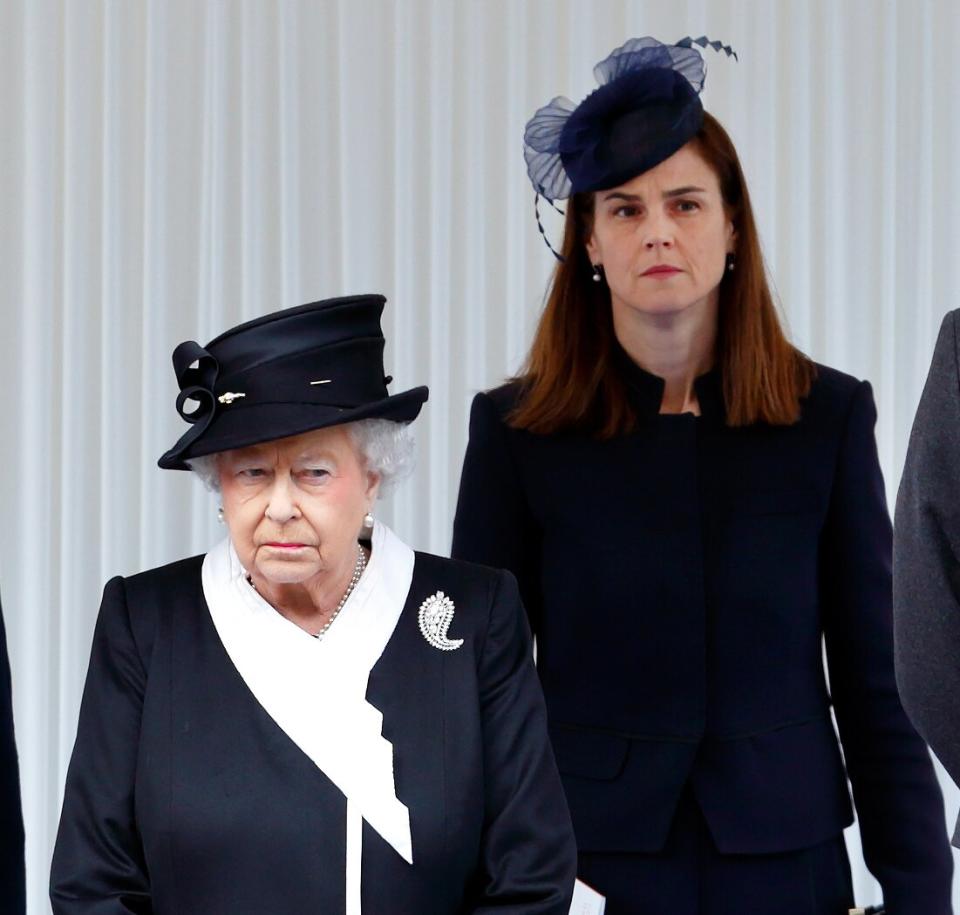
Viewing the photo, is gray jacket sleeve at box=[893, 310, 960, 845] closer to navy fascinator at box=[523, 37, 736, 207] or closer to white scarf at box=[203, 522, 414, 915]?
white scarf at box=[203, 522, 414, 915]

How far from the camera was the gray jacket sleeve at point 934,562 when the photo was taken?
65.5 inches

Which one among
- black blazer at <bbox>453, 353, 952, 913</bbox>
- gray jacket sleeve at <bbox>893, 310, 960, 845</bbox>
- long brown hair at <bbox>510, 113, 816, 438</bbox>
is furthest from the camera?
long brown hair at <bbox>510, 113, 816, 438</bbox>

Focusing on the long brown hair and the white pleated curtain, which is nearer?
the long brown hair

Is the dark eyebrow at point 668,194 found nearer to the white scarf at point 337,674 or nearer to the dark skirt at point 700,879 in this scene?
the white scarf at point 337,674

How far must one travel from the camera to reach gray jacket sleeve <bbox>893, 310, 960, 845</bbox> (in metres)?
1.66

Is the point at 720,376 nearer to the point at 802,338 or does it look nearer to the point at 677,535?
the point at 677,535

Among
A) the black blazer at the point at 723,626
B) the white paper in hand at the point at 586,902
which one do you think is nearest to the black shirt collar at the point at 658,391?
the black blazer at the point at 723,626

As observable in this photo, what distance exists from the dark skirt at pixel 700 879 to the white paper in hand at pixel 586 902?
0.29ft

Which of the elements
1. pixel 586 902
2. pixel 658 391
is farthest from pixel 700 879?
pixel 658 391

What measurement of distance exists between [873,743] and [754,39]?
171 cm

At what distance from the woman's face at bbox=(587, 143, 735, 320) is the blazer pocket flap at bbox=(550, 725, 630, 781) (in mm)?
591

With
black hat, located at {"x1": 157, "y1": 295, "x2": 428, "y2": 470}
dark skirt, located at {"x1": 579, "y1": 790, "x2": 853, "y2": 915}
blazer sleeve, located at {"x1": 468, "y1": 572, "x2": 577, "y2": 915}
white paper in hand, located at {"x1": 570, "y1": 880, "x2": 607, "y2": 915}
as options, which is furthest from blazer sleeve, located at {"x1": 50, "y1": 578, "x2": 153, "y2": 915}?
dark skirt, located at {"x1": 579, "y1": 790, "x2": 853, "y2": 915}

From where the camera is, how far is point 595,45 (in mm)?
3648

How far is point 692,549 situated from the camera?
2.54 m
